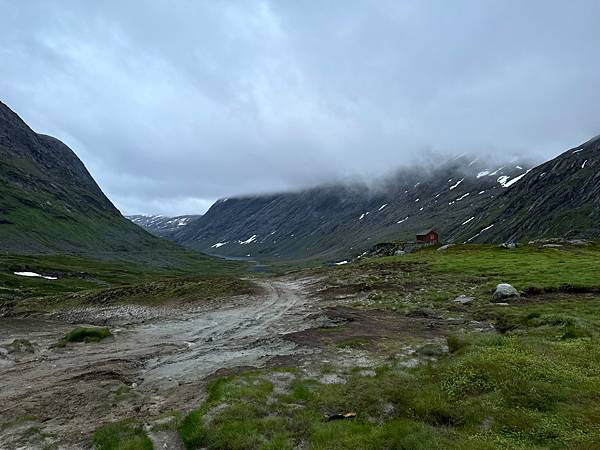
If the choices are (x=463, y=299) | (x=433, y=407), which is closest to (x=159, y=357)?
(x=433, y=407)

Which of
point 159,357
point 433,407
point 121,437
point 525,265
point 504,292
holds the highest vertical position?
point 525,265

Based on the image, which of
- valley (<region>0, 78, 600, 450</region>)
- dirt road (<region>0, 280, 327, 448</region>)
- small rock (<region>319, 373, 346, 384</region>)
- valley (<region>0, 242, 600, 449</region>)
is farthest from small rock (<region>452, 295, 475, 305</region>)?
small rock (<region>319, 373, 346, 384</region>)

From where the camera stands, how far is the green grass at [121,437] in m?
14.0

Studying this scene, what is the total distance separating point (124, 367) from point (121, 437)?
10307 millimetres

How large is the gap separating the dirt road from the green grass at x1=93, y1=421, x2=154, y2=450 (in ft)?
1.88

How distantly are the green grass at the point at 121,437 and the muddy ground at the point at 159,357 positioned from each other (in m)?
0.40

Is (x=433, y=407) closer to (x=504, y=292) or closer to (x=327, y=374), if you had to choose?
(x=327, y=374)

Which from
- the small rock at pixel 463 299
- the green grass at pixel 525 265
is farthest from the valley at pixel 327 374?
the green grass at pixel 525 265

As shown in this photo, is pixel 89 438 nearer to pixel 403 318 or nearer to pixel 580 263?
pixel 403 318

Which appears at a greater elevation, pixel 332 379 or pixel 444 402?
pixel 332 379

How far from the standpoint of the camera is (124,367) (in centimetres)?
2416

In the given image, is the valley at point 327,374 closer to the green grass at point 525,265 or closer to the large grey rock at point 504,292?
the large grey rock at point 504,292

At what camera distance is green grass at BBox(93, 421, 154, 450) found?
1395 centimetres

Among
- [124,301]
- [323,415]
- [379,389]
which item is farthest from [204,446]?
[124,301]
